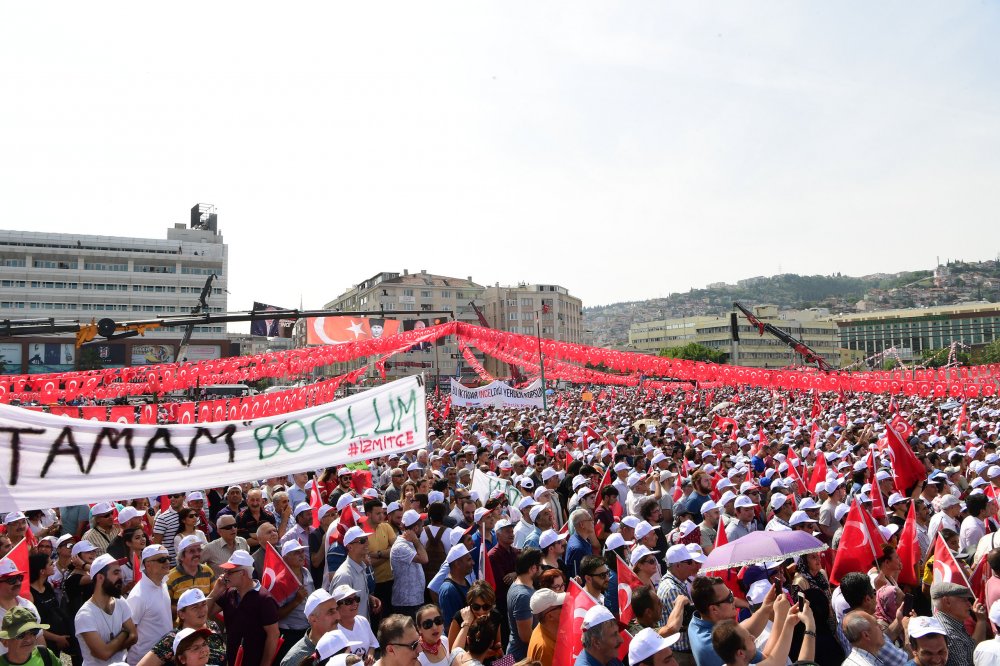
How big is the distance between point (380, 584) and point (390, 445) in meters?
1.33

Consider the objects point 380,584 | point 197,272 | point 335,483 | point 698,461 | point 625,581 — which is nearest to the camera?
point 625,581

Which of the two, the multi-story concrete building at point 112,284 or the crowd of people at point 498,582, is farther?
the multi-story concrete building at point 112,284

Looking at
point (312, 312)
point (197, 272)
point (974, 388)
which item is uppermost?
point (197, 272)

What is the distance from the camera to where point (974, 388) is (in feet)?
93.8

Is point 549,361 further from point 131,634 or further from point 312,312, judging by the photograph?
point 131,634

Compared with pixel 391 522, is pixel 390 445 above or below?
above

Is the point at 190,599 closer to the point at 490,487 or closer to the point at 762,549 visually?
the point at 762,549

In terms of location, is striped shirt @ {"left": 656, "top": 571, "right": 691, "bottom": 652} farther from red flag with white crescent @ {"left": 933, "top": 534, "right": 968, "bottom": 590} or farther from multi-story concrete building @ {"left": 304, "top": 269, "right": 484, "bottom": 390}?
multi-story concrete building @ {"left": 304, "top": 269, "right": 484, "bottom": 390}

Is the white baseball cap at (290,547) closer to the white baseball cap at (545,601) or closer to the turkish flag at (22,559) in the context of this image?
the turkish flag at (22,559)

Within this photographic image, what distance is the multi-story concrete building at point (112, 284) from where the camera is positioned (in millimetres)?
86812

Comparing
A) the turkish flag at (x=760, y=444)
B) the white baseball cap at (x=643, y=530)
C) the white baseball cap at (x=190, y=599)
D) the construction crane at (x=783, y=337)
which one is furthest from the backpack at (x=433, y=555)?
the construction crane at (x=783, y=337)

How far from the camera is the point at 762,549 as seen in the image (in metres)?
5.30

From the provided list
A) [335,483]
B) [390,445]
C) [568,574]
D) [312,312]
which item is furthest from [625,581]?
[312,312]

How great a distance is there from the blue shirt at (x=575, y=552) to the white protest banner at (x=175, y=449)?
1.81 m
